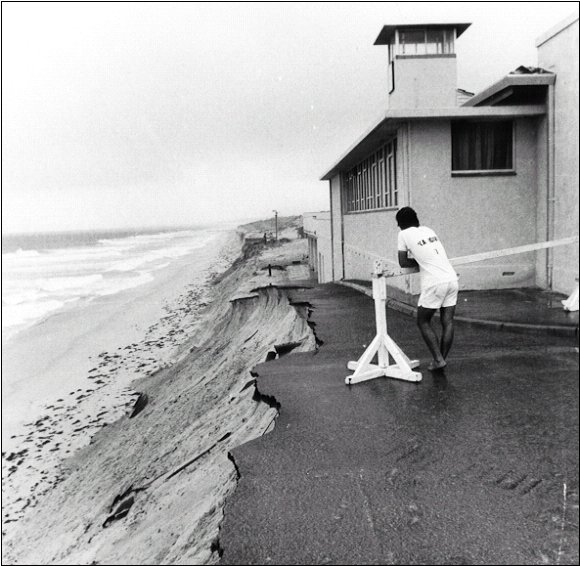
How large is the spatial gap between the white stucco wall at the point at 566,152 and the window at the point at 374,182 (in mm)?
11296

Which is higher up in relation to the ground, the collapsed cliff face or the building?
the building

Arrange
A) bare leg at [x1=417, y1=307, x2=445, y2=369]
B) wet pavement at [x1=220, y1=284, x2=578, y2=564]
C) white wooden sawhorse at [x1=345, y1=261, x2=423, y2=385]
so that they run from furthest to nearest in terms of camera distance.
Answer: white wooden sawhorse at [x1=345, y1=261, x2=423, y2=385] → bare leg at [x1=417, y1=307, x2=445, y2=369] → wet pavement at [x1=220, y1=284, x2=578, y2=564]

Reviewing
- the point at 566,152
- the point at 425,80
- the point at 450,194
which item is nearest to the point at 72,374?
the point at 450,194

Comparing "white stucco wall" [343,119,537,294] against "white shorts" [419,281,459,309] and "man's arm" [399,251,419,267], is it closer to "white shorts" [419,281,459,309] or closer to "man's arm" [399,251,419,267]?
"white shorts" [419,281,459,309]

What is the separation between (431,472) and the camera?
365cm

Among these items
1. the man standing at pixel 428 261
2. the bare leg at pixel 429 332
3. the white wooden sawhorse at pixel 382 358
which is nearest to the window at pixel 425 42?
the white wooden sawhorse at pixel 382 358

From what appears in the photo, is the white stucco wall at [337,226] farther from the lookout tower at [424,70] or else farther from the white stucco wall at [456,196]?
the white stucco wall at [456,196]

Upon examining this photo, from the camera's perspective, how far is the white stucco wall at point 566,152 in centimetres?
139

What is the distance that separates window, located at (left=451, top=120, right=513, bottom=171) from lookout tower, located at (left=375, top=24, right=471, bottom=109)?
1.49 meters

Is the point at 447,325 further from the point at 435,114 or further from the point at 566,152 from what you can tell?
the point at 435,114

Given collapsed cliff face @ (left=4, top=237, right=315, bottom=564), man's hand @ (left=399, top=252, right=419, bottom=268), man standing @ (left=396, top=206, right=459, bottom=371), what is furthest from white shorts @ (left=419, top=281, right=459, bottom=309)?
collapsed cliff face @ (left=4, top=237, right=315, bottom=564)

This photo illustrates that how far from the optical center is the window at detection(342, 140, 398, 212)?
43.1ft

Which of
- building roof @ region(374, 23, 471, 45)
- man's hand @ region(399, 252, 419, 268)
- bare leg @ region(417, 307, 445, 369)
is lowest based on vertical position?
bare leg @ region(417, 307, 445, 369)

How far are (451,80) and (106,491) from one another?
11.0m
